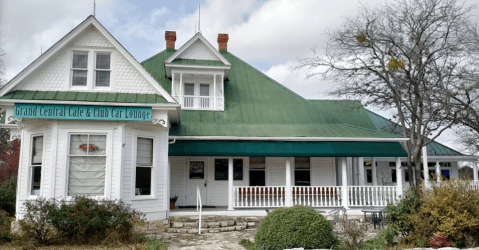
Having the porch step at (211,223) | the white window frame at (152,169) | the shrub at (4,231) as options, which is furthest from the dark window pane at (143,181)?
the shrub at (4,231)

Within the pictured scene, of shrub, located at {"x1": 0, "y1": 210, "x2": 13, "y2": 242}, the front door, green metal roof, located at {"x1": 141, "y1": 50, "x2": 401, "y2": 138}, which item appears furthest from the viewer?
the front door

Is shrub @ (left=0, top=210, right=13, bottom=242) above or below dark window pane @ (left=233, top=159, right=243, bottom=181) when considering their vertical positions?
below

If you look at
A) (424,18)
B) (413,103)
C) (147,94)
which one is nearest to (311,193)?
(413,103)

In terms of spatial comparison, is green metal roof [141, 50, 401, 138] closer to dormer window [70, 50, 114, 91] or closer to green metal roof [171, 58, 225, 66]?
green metal roof [171, 58, 225, 66]

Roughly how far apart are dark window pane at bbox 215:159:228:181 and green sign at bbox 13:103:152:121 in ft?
19.4

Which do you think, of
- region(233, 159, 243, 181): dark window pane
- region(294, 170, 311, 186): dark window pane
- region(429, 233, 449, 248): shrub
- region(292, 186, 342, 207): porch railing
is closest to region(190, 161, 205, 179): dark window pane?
region(233, 159, 243, 181): dark window pane

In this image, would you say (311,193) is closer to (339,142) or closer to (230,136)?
(339,142)

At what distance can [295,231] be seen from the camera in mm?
8812

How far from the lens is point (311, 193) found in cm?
1727

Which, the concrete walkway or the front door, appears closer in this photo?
the concrete walkway

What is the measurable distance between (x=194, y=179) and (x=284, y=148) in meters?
4.55

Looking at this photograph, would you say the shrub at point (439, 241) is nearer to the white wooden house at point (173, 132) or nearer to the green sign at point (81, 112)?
the white wooden house at point (173, 132)

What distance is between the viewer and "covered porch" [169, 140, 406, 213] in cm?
1548

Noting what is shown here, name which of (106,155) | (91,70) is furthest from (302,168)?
(91,70)
